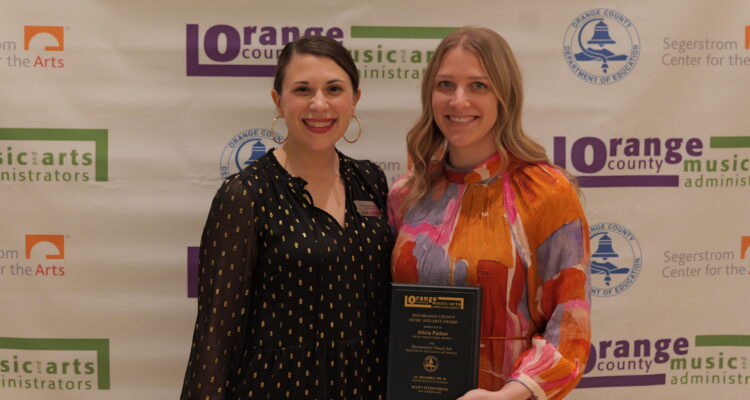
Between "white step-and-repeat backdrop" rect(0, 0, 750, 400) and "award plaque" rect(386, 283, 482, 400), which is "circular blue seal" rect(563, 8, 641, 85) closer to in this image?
"white step-and-repeat backdrop" rect(0, 0, 750, 400)

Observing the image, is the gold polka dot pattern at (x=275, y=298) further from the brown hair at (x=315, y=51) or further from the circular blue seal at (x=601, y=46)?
the circular blue seal at (x=601, y=46)

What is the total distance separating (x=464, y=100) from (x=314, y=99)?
0.46 m

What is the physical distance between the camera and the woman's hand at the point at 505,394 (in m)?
1.89

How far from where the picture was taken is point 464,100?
2.06 metres

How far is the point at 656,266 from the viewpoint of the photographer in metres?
3.05

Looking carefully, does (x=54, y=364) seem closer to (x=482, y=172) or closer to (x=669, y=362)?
(x=482, y=172)

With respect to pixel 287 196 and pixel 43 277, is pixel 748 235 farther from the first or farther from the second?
pixel 43 277

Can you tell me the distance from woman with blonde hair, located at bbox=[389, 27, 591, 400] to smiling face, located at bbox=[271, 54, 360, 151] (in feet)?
0.91

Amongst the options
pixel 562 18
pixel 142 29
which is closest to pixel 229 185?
pixel 142 29

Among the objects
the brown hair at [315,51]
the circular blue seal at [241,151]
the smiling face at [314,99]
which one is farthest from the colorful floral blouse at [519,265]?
the circular blue seal at [241,151]

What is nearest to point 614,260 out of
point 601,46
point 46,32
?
point 601,46

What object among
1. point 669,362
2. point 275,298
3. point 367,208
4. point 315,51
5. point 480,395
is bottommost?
point 669,362

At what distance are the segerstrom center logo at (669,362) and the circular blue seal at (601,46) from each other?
3.82ft

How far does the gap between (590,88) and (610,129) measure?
0.20m
